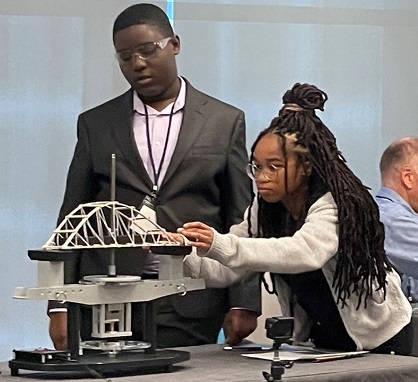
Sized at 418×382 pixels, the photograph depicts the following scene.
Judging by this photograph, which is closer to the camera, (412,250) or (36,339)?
(412,250)

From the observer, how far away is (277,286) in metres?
2.30

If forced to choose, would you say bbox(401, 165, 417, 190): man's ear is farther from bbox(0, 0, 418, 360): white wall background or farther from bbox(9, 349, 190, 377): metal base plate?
bbox(9, 349, 190, 377): metal base plate

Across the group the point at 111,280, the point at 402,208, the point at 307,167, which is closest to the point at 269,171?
the point at 307,167

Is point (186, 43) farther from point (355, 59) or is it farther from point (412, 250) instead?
point (412, 250)

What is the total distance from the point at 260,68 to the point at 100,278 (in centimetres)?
240

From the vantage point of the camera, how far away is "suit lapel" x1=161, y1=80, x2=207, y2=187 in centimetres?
238

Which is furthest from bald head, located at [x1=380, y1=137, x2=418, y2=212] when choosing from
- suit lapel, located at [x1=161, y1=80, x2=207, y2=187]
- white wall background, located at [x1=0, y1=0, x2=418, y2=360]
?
suit lapel, located at [x1=161, y1=80, x2=207, y2=187]

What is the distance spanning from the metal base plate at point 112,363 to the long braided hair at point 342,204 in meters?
0.37

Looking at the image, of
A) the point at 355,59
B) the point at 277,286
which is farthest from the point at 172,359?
the point at 355,59

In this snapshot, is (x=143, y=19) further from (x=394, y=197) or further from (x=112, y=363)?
(x=394, y=197)

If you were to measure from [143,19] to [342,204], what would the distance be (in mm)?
594

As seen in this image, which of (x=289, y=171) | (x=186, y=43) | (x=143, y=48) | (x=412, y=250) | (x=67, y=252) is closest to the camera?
(x=67, y=252)

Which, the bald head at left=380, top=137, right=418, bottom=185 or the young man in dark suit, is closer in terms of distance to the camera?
the young man in dark suit

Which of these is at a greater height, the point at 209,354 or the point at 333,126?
the point at 333,126
